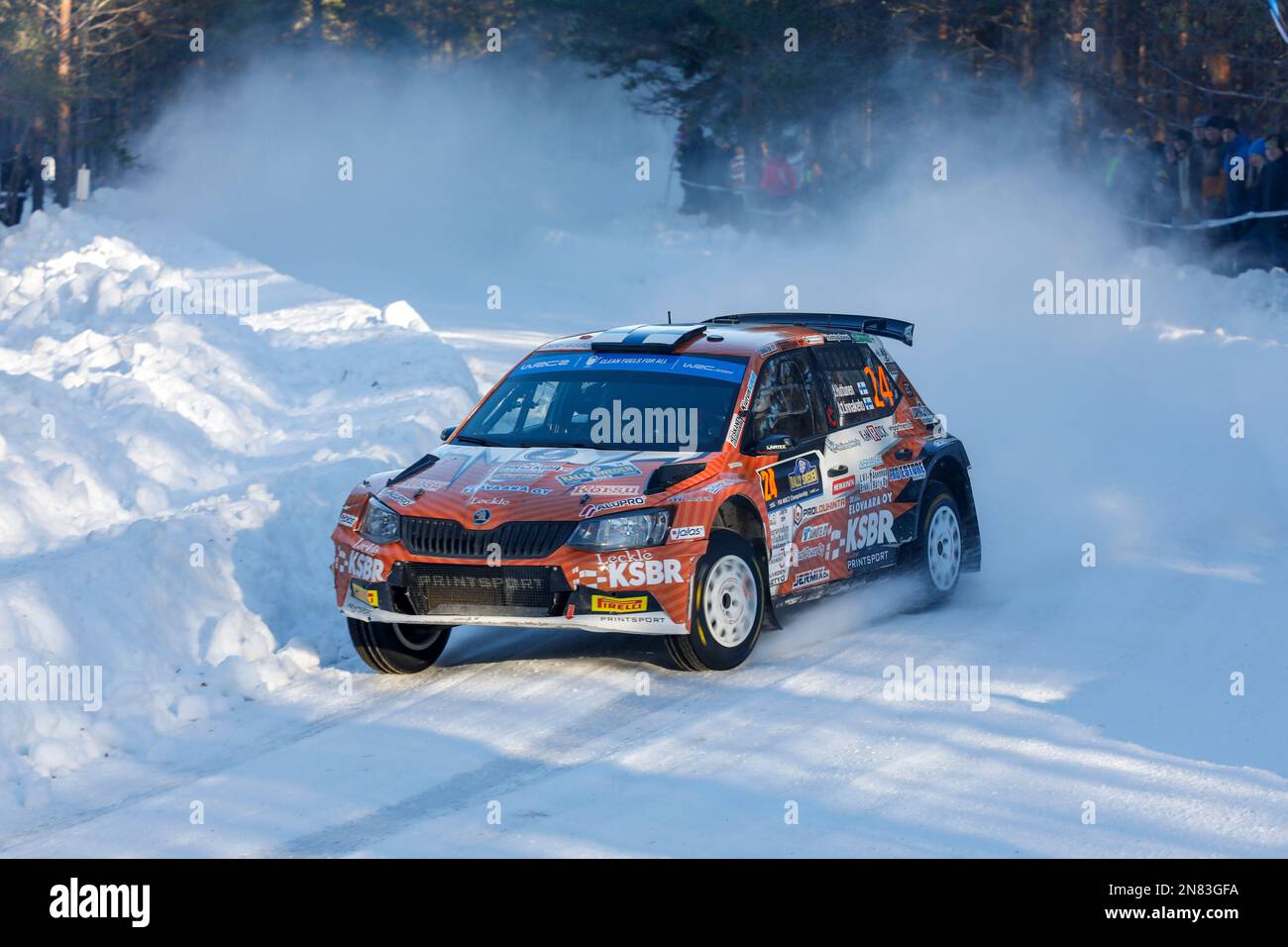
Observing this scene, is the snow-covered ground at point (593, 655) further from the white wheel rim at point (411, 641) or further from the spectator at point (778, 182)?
the spectator at point (778, 182)

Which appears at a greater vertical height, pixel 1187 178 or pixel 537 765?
pixel 1187 178

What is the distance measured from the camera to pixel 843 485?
8758 mm

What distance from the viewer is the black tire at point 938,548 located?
9.27 meters

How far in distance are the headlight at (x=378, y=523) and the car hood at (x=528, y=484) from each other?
41 mm

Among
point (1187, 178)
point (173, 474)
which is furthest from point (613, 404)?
point (1187, 178)

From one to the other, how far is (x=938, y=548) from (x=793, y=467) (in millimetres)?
1445

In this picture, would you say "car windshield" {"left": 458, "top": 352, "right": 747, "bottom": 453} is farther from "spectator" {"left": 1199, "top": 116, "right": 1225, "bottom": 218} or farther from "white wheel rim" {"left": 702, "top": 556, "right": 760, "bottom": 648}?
"spectator" {"left": 1199, "top": 116, "right": 1225, "bottom": 218}

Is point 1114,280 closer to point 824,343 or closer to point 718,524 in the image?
point 824,343

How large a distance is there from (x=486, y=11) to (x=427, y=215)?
17.7m

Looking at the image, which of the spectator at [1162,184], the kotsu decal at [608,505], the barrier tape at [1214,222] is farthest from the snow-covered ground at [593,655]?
the spectator at [1162,184]

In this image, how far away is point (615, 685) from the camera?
768 centimetres

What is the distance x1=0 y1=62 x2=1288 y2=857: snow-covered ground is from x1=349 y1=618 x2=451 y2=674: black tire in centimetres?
10

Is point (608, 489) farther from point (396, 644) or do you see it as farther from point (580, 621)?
point (396, 644)
